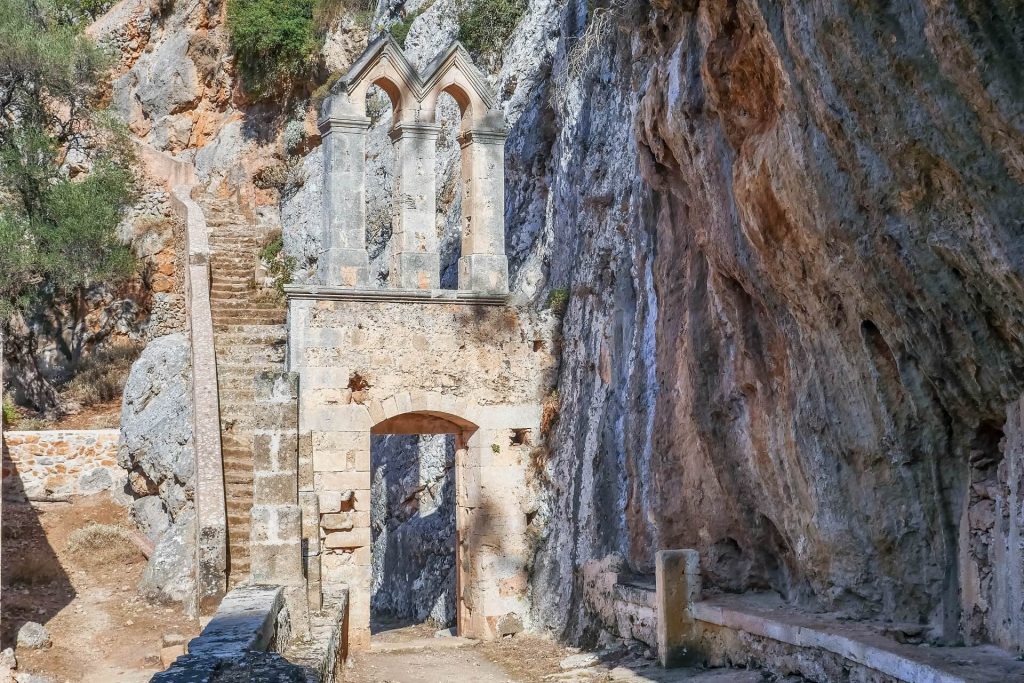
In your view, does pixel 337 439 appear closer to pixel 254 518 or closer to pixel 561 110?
pixel 254 518

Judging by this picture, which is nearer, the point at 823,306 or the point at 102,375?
the point at 823,306

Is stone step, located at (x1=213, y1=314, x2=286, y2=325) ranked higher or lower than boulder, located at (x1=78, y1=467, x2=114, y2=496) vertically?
higher

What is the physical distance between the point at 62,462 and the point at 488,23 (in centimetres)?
1023

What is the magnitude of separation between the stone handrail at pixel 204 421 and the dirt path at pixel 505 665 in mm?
1737

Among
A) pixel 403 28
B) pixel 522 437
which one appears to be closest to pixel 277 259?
pixel 403 28

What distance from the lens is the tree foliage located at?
74.7ft

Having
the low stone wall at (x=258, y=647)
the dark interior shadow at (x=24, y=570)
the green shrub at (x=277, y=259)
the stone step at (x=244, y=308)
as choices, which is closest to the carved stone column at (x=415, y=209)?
the stone step at (x=244, y=308)

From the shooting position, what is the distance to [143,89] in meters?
27.6

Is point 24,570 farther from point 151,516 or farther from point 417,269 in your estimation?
point 417,269

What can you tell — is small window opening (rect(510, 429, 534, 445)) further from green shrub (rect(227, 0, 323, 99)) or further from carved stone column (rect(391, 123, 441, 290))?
green shrub (rect(227, 0, 323, 99))

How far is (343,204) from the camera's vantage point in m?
14.4

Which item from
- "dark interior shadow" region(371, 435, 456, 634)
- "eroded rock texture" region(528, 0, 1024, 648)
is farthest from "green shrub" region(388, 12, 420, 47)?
"eroded rock texture" region(528, 0, 1024, 648)

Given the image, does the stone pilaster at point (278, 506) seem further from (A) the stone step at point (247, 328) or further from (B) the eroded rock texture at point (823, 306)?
(A) the stone step at point (247, 328)

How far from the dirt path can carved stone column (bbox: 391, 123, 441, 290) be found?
173 inches
